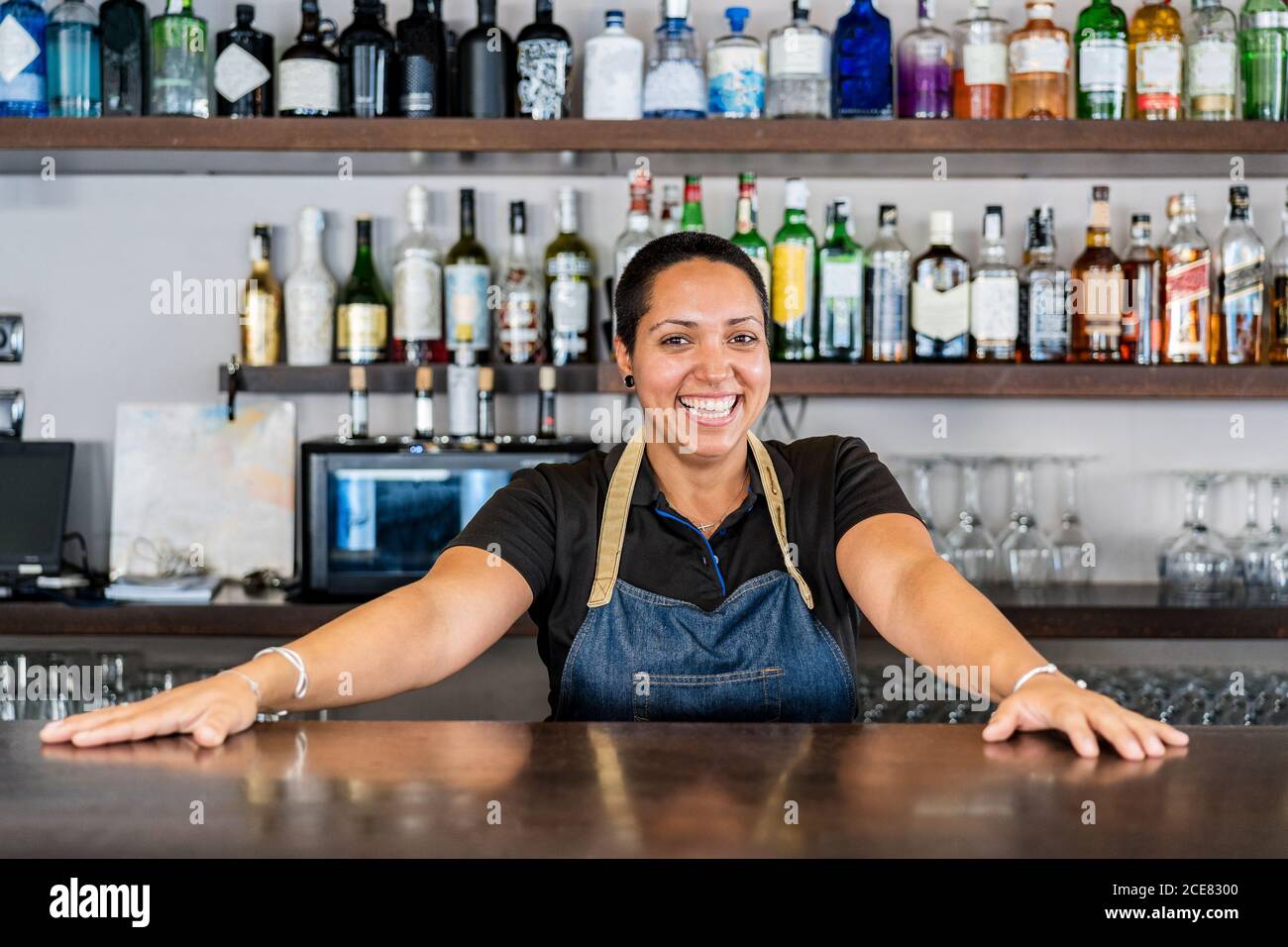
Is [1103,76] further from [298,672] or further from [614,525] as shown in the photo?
[298,672]

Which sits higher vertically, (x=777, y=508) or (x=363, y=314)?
(x=363, y=314)

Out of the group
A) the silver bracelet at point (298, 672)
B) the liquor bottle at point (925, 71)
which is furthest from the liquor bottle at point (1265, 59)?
the silver bracelet at point (298, 672)

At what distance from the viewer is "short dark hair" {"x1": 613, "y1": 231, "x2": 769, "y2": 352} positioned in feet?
5.07

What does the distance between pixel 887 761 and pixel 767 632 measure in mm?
478

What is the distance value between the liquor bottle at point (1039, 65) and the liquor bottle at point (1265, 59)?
296 mm

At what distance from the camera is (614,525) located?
1.53m

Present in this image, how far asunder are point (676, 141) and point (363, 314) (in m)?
0.65

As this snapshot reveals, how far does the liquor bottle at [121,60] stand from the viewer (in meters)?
2.32

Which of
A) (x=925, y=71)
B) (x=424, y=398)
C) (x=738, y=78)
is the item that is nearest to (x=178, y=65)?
(x=424, y=398)

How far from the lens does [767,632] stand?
148 centimetres

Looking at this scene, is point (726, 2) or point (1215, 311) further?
point (726, 2)

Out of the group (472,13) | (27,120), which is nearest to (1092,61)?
Answer: (472,13)

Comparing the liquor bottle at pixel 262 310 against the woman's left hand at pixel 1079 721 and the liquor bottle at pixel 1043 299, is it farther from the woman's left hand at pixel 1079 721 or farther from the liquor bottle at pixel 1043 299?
the woman's left hand at pixel 1079 721
